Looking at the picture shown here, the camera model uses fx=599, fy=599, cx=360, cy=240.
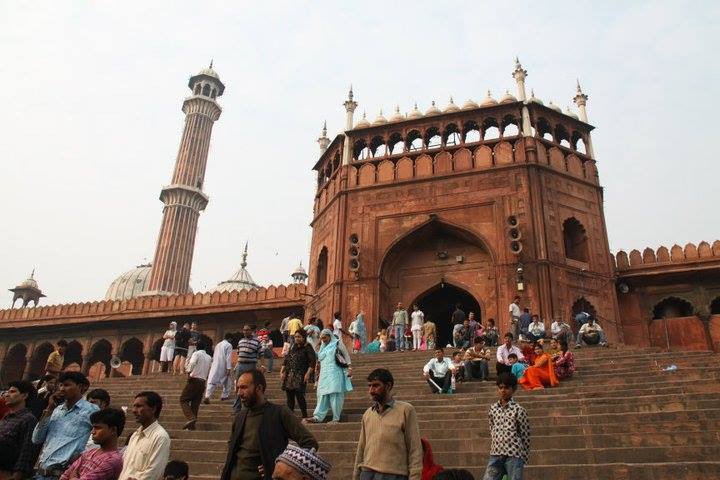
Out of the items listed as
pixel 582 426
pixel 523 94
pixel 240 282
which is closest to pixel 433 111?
pixel 523 94

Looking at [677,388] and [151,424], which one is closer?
[151,424]

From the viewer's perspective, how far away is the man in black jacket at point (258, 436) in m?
3.32

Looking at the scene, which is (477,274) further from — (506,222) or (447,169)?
(447,169)

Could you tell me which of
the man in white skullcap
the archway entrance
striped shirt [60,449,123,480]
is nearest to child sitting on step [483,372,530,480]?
the man in white skullcap

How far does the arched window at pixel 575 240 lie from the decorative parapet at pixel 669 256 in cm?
121

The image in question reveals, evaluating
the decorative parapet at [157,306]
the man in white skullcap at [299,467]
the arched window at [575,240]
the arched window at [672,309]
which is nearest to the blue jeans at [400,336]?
the arched window at [575,240]

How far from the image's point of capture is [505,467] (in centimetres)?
442

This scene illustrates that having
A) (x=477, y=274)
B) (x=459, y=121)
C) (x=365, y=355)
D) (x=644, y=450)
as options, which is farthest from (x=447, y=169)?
(x=644, y=450)

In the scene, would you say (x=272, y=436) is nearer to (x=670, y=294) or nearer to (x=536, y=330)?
(x=536, y=330)

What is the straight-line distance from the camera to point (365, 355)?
12.3 metres

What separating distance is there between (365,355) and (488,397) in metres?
4.90

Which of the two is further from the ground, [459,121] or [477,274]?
[459,121]

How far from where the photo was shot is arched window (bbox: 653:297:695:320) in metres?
16.8

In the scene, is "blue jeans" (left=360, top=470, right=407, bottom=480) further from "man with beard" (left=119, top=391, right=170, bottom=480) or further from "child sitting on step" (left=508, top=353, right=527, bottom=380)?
"child sitting on step" (left=508, top=353, right=527, bottom=380)
